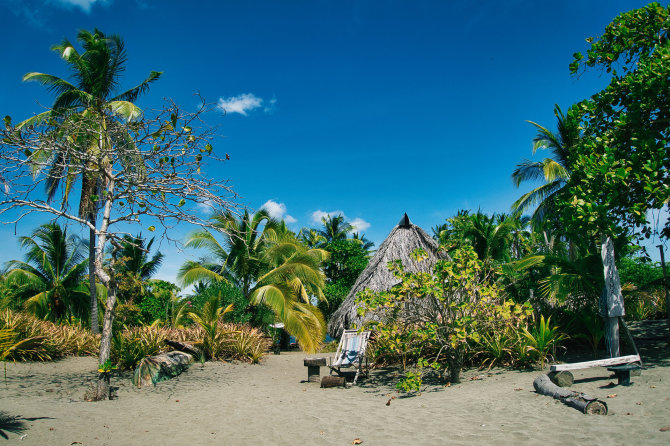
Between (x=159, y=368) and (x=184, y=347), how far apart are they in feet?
7.00

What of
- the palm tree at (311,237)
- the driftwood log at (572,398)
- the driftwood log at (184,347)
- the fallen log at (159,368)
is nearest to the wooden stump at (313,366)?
the fallen log at (159,368)

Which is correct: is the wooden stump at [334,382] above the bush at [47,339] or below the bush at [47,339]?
below

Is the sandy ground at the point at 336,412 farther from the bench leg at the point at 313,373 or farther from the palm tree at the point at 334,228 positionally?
the palm tree at the point at 334,228

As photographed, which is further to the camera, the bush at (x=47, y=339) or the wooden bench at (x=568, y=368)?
the bush at (x=47, y=339)

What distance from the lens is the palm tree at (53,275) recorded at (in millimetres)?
15141

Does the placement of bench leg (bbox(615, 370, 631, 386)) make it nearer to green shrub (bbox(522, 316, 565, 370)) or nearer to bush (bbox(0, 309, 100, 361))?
green shrub (bbox(522, 316, 565, 370))

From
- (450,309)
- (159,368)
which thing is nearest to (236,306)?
(159,368)

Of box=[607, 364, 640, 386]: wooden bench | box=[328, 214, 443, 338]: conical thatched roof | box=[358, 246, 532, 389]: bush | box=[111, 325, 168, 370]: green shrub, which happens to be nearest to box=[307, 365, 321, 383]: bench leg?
box=[328, 214, 443, 338]: conical thatched roof

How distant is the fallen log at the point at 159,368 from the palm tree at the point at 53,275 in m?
7.73

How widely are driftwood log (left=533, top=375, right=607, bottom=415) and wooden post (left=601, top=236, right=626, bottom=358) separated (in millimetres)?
1900

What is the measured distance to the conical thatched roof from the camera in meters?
11.4

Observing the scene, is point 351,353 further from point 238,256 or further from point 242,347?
point 238,256

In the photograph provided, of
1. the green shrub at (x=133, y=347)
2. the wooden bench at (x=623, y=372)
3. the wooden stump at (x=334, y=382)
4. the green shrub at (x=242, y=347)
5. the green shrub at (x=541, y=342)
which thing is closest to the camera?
the wooden bench at (x=623, y=372)

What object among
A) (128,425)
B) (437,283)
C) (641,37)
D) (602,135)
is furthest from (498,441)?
(641,37)
